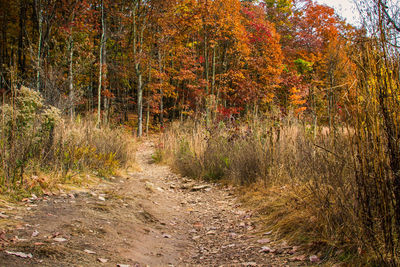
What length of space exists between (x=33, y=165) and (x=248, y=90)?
16.3 m

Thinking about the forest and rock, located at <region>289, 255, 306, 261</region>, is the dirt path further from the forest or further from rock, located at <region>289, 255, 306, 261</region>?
the forest

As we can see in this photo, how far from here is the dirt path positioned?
7.83 ft

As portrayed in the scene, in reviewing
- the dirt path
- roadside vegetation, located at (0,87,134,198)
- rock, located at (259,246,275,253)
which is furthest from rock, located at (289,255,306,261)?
roadside vegetation, located at (0,87,134,198)

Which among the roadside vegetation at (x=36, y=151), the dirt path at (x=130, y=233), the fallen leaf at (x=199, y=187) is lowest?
the fallen leaf at (x=199, y=187)

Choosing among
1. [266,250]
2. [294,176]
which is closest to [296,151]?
[294,176]

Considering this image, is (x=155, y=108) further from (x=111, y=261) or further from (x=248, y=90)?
(x=111, y=261)

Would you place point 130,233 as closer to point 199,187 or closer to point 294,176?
point 294,176

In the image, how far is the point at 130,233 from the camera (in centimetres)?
327

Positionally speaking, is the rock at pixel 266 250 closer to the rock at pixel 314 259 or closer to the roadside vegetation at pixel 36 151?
the rock at pixel 314 259

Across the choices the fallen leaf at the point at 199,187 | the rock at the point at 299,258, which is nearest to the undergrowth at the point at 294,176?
the rock at the point at 299,258

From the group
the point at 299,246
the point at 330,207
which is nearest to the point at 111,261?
the point at 299,246

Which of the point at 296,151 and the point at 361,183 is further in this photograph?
the point at 296,151

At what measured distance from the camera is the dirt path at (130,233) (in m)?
2.39

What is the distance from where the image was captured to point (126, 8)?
1783cm
